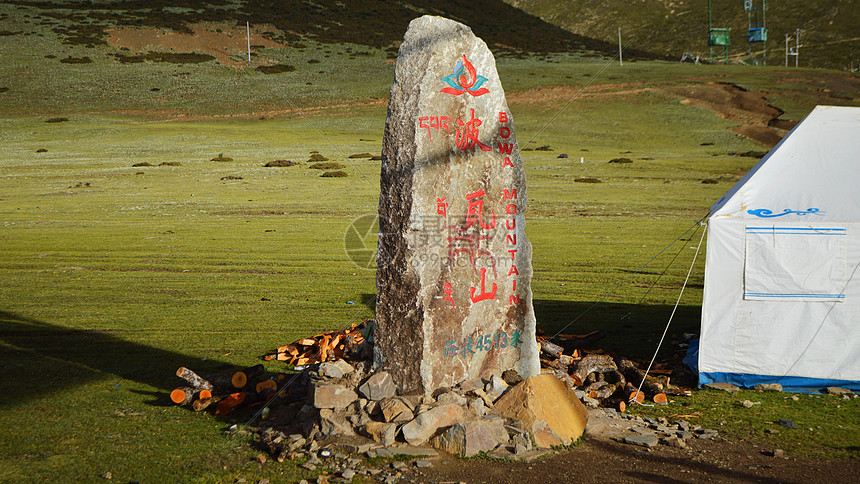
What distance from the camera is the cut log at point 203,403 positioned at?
8.77 metres

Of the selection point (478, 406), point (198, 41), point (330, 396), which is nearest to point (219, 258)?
point (330, 396)

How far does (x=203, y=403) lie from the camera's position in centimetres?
881

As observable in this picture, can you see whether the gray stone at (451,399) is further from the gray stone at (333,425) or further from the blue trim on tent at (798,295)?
the blue trim on tent at (798,295)

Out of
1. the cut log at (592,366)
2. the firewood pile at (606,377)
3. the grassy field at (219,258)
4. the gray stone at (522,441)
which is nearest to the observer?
the gray stone at (522,441)

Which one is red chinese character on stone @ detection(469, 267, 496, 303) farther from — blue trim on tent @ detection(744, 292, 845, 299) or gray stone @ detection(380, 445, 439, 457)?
blue trim on tent @ detection(744, 292, 845, 299)

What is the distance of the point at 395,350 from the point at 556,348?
3.25 meters

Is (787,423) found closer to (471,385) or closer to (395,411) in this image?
(471,385)

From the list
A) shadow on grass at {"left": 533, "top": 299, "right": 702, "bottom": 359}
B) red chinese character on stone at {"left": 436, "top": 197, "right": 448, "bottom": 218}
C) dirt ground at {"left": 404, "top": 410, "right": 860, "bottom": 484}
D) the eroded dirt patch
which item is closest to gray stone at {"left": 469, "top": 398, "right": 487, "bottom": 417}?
dirt ground at {"left": 404, "top": 410, "right": 860, "bottom": 484}

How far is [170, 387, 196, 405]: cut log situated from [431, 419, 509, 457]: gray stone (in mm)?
3394

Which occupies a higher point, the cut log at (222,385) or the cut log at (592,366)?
the cut log at (222,385)

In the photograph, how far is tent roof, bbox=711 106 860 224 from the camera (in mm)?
9828

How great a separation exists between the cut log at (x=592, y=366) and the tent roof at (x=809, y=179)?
2.56 meters

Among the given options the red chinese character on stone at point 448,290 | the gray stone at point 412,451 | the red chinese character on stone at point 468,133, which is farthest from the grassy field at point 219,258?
the red chinese character on stone at point 468,133

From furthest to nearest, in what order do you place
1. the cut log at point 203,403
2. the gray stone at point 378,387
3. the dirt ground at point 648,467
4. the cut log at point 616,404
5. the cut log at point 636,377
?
the cut log at point 636,377 → the cut log at point 616,404 → the cut log at point 203,403 → the gray stone at point 378,387 → the dirt ground at point 648,467
